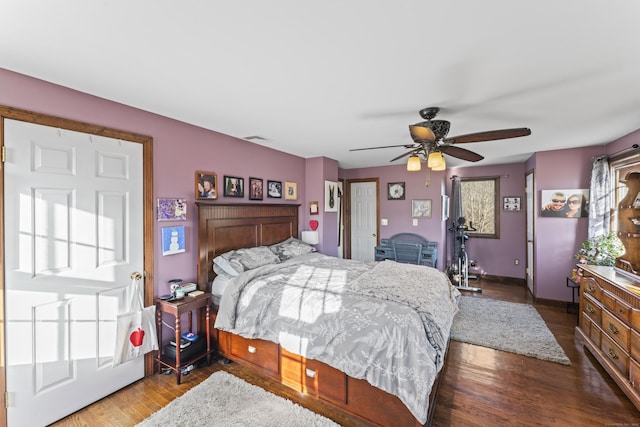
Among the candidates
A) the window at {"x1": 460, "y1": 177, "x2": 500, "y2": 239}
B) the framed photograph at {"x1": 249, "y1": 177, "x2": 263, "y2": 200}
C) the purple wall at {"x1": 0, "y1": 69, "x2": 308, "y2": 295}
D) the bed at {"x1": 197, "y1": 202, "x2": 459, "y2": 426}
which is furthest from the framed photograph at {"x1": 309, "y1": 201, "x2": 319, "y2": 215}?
the window at {"x1": 460, "y1": 177, "x2": 500, "y2": 239}

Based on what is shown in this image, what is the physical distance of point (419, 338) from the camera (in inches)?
71.9

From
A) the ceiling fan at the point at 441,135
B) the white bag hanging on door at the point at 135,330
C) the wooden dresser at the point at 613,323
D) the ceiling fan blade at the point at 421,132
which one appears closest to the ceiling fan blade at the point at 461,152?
the ceiling fan at the point at 441,135

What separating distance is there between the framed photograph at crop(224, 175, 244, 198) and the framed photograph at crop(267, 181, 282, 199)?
533mm

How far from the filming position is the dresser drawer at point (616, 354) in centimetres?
220

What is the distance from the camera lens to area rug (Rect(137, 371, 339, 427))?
198 centimetres

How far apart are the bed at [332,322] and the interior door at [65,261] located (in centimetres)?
75

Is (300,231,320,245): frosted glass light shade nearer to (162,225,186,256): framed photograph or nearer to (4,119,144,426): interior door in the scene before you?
(162,225,186,256): framed photograph

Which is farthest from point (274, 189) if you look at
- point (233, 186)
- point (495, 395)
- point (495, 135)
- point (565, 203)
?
point (565, 203)

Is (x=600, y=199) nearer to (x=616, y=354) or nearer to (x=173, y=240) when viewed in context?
(x=616, y=354)

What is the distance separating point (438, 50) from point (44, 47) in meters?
2.24

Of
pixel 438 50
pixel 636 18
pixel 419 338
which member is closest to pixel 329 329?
pixel 419 338

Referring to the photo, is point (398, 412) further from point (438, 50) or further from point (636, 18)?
point (636, 18)

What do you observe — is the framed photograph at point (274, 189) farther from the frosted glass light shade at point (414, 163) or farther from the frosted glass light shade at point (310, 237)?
the frosted glass light shade at point (414, 163)

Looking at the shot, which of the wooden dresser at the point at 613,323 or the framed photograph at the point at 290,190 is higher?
the framed photograph at the point at 290,190
